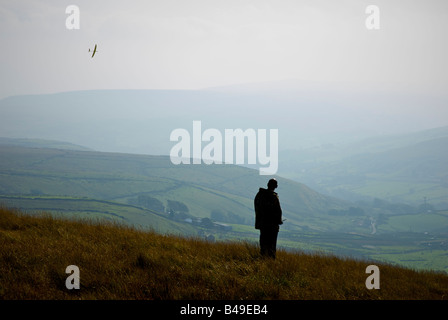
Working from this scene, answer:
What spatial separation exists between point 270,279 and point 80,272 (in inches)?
178

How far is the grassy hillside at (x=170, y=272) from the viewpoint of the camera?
9016mm

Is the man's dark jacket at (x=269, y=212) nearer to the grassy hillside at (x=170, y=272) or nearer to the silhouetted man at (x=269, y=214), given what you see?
the silhouetted man at (x=269, y=214)

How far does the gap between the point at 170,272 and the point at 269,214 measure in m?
3.16

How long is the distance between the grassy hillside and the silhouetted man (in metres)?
0.69

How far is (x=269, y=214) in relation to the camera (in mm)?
11430

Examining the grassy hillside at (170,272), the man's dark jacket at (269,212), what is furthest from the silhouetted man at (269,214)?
the grassy hillside at (170,272)

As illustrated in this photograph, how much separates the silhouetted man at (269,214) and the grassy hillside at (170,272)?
0.69 m

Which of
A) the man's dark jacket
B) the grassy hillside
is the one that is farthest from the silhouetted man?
the grassy hillside

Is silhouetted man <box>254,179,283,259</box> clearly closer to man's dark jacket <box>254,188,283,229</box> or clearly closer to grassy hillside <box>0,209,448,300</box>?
man's dark jacket <box>254,188,283,229</box>

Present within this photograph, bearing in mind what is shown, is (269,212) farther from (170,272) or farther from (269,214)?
(170,272)
